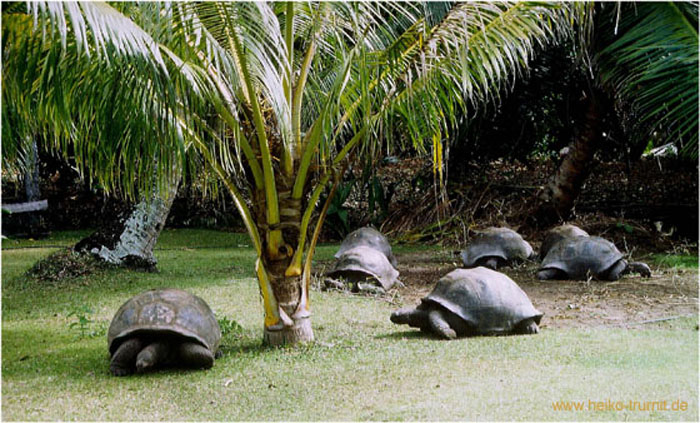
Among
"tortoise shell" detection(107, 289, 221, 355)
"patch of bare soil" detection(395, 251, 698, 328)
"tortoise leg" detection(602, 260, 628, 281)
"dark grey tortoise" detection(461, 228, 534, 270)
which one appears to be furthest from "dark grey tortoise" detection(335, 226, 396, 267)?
"tortoise shell" detection(107, 289, 221, 355)

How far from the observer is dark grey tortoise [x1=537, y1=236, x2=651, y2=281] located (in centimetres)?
712

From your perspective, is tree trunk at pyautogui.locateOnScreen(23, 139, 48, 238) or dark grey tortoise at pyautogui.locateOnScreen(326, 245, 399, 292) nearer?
dark grey tortoise at pyautogui.locateOnScreen(326, 245, 399, 292)

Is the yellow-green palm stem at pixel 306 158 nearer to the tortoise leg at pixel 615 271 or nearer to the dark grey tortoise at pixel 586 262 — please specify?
the dark grey tortoise at pixel 586 262

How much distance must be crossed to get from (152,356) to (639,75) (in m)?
4.05

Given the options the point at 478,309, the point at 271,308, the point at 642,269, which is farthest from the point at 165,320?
the point at 642,269

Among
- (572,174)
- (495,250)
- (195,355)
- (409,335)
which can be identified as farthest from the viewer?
(572,174)

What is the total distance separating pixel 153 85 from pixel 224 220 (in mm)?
9946

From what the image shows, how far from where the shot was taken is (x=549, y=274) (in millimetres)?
7379

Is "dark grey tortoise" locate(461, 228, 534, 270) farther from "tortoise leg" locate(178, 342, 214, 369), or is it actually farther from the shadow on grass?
"tortoise leg" locate(178, 342, 214, 369)

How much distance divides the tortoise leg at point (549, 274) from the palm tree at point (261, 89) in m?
3.01

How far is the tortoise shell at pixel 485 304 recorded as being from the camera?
15.6ft

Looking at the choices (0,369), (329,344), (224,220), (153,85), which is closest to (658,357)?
(329,344)

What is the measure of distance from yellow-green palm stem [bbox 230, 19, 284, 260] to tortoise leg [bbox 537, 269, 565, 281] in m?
3.79

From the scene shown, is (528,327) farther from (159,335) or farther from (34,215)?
(34,215)
